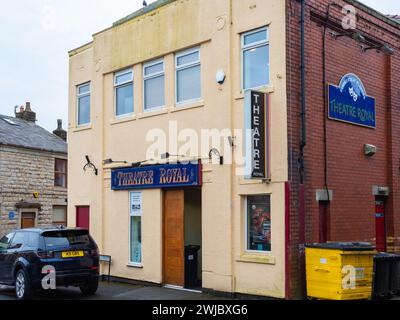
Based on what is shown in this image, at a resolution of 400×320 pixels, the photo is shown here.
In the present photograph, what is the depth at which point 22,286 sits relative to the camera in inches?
501

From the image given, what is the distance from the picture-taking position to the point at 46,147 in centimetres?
3133

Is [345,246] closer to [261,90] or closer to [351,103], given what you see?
[261,90]

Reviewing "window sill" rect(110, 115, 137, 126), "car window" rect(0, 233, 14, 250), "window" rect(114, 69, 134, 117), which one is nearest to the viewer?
"car window" rect(0, 233, 14, 250)

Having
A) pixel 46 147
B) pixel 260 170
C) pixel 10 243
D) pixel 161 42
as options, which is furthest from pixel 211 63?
pixel 46 147

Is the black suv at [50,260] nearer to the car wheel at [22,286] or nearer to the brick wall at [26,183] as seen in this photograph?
the car wheel at [22,286]

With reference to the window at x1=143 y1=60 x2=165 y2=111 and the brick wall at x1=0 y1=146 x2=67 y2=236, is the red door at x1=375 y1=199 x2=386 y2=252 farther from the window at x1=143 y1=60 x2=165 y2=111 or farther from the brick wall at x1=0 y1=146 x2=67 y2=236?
the brick wall at x1=0 y1=146 x2=67 y2=236

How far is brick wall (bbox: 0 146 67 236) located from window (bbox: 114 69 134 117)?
14.2 meters

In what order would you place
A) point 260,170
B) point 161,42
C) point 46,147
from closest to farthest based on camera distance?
point 260,170 < point 161,42 < point 46,147

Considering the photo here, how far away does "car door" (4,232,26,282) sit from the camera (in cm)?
1311

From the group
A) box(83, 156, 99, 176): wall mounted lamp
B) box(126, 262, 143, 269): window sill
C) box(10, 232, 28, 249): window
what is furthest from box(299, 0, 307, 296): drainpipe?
box(83, 156, 99, 176): wall mounted lamp

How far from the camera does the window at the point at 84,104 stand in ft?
59.1

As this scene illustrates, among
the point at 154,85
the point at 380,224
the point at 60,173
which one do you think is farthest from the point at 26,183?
the point at 380,224

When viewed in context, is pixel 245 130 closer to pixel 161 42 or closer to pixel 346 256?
pixel 346 256

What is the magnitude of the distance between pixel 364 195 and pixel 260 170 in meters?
3.52
